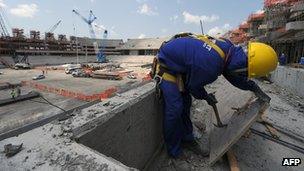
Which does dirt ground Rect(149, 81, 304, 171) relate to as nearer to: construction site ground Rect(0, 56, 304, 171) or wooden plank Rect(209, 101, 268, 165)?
construction site ground Rect(0, 56, 304, 171)

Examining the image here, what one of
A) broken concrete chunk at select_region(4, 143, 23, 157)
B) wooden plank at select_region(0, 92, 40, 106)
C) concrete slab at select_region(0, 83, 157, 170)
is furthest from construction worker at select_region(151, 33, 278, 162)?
wooden plank at select_region(0, 92, 40, 106)

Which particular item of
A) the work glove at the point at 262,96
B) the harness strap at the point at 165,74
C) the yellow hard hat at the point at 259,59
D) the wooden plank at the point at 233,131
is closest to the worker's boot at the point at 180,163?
the wooden plank at the point at 233,131


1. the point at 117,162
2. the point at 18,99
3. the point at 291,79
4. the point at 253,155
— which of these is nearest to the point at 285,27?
the point at 291,79

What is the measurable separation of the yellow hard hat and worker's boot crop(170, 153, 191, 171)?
4.39 ft

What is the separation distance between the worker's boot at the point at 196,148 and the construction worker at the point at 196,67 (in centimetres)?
23

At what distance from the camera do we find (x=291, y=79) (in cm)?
1188

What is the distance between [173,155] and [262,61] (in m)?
1.54

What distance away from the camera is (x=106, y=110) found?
258 centimetres

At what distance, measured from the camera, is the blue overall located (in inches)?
114

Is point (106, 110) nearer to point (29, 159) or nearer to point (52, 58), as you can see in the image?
point (29, 159)

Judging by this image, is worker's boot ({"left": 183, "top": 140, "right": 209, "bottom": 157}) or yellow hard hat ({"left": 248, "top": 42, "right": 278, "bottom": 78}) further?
worker's boot ({"left": 183, "top": 140, "right": 209, "bottom": 157})

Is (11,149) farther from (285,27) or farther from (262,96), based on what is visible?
(285,27)

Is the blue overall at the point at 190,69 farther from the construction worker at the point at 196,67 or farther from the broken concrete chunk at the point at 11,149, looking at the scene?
the broken concrete chunk at the point at 11,149

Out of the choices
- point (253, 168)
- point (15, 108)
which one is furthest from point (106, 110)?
point (15, 108)
